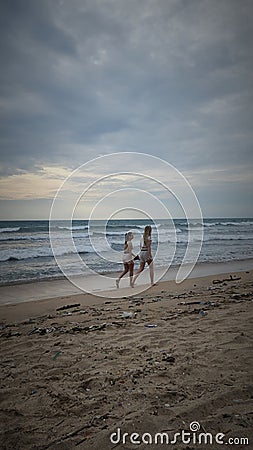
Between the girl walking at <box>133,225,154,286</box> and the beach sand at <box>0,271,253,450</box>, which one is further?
the girl walking at <box>133,225,154,286</box>

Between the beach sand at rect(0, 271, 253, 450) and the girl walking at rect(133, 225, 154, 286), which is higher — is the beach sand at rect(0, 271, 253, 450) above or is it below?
below

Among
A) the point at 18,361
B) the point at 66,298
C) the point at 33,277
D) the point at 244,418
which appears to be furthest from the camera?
the point at 33,277

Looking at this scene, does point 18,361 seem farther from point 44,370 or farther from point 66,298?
point 66,298

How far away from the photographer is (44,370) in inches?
136

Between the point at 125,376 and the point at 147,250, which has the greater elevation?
the point at 147,250

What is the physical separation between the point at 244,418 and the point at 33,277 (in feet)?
31.5

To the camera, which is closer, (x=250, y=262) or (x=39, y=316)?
(x=39, y=316)

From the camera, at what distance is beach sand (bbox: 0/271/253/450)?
235 cm

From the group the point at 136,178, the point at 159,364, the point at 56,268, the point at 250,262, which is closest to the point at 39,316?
the point at 159,364

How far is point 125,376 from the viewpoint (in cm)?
316

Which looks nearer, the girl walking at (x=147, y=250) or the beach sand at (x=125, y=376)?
the beach sand at (x=125, y=376)

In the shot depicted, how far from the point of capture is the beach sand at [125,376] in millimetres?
2346

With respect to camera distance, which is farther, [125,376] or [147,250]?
[147,250]

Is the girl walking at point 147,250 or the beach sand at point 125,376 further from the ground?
the girl walking at point 147,250
